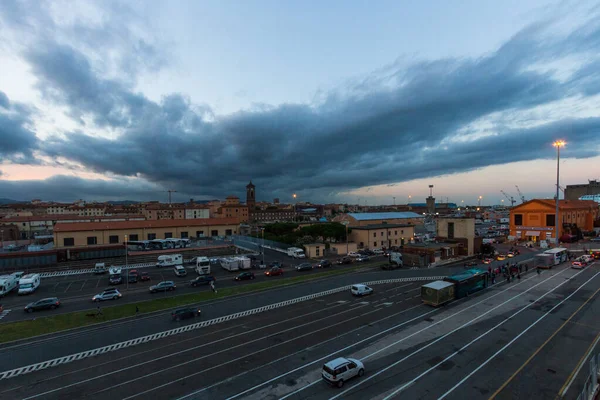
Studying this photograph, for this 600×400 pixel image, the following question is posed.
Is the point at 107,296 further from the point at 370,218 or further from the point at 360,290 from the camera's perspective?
the point at 370,218

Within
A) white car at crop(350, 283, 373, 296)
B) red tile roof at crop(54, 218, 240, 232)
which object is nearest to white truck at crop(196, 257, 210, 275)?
white car at crop(350, 283, 373, 296)

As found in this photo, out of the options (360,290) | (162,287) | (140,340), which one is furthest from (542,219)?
(140,340)

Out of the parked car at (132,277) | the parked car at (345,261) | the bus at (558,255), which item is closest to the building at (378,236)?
the parked car at (345,261)

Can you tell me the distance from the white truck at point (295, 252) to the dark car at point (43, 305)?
32607mm

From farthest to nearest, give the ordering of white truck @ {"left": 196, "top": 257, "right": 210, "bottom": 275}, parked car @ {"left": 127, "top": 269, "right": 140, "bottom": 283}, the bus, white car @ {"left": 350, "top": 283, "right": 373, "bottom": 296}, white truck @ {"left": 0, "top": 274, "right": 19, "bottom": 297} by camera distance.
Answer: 1. the bus
2. white truck @ {"left": 196, "top": 257, "right": 210, "bottom": 275}
3. parked car @ {"left": 127, "top": 269, "right": 140, "bottom": 283}
4. white truck @ {"left": 0, "top": 274, "right": 19, "bottom": 297}
5. white car @ {"left": 350, "top": 283, "right": 373, "bottom": 296}

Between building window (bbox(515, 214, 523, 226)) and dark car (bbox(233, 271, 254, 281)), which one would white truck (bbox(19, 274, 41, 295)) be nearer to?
dark car (bbox(233, 271, 254, 281))

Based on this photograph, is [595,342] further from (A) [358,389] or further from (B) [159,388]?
(B) [159,388]

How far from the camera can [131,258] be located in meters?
47.0

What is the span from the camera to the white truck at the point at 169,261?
44.4m

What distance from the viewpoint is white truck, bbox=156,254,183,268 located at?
44375mm

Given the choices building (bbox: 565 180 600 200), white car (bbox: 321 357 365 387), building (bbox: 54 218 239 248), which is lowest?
white car (bbox: 321 357 365 387)

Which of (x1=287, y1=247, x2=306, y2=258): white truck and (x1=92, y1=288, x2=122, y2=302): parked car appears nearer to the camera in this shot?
(x1=92, y1=288, x2=122, y2=302): parked car

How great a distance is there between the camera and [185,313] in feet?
73.9

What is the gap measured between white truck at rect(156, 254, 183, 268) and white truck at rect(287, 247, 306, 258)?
712 inches
